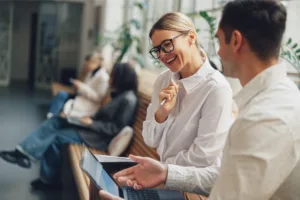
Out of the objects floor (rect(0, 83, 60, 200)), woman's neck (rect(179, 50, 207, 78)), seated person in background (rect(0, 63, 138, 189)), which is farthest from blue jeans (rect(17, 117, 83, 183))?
woman's neck (rect(179, 50, 207, 78))

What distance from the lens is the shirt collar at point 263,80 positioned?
133 centimetres

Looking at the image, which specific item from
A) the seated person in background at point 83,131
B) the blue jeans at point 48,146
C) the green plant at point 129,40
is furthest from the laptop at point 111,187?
the green plant at point 129,40

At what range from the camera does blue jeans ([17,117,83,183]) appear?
4293 mm

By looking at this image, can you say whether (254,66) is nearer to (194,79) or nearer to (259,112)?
(259,112)

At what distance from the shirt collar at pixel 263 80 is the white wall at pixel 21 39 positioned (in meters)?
14.9

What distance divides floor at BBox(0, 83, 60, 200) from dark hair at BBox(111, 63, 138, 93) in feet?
3.71

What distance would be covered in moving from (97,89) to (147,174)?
3444 mm

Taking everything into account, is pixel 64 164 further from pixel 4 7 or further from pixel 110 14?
pixel 4 7

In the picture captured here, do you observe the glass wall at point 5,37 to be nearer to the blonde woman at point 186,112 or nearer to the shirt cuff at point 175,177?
the blonde woman at point 186,112

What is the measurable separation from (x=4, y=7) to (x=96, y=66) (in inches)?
328

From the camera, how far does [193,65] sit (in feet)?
6.82

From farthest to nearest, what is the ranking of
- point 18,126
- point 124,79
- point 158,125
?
point 18,126
point 124,79
point 158,125

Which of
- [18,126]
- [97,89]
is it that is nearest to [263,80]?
[97,89]

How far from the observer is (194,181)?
178cm
